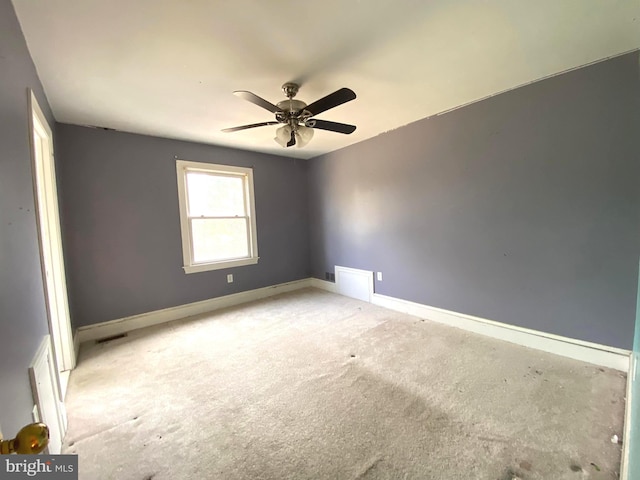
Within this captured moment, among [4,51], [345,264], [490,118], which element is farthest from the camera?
[345,264]

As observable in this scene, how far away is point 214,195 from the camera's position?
389cm

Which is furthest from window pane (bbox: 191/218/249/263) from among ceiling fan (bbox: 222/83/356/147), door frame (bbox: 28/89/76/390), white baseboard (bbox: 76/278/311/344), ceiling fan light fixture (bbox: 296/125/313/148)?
ceiling fan light fixture (bbox: 296/125/313/148)

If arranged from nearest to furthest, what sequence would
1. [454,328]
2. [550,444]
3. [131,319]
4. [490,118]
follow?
1. [550,444]
2. [490,118]
3. [454,328]
4. [131,319]

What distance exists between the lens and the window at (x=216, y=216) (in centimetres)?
360

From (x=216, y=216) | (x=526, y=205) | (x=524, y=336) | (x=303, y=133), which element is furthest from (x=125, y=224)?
(x=524, y=336)

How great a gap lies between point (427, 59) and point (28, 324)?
9.21ft

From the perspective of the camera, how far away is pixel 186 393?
1981 millimetres

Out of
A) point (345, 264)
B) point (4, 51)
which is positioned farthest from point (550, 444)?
point (4, 51)

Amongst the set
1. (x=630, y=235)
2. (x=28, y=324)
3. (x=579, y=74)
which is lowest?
(x=28, y=324)

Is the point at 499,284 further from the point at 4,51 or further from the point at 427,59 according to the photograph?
the point at 4,51

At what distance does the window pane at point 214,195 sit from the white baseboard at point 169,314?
4.11 feet

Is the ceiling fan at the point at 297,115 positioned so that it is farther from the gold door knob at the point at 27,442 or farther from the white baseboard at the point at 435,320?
the white baseboard at the point at 435,320

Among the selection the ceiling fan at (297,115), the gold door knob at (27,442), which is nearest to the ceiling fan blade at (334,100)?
the ceiling fan at (297,115)

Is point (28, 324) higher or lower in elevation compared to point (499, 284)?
higher
